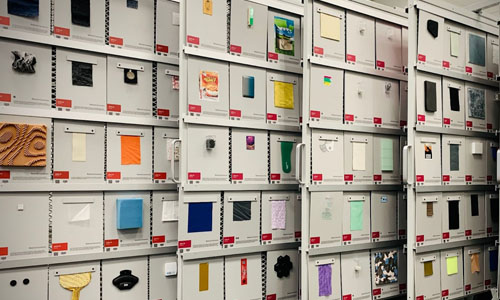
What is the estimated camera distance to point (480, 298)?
359 cm

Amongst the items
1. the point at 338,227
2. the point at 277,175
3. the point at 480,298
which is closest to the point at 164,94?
the point at 277,175

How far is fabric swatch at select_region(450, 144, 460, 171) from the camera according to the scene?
3205 millimetres

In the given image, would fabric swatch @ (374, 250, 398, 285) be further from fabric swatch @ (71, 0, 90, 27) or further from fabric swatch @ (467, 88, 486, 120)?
fabric swatch @ (71, 0, 90, 27)

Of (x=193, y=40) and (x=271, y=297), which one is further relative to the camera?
(x=271, y=297)

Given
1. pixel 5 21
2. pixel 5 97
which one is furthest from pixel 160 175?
pixel 5 21

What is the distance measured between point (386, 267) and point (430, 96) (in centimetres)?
142

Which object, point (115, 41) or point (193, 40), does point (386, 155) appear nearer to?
point (193, 40)

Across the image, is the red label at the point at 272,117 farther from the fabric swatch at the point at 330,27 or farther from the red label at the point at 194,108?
the fabric swatch at the point at 330,27

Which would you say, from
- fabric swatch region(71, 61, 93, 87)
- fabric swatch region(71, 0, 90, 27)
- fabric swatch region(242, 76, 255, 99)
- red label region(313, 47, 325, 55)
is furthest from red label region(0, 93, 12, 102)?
red label region(313, 47, 325, 55)

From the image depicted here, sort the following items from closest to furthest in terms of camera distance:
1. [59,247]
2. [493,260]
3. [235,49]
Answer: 1. [59,247]
2. [235,49]
3. [493,260]

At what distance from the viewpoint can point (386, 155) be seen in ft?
10.7

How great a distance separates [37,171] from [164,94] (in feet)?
3.41

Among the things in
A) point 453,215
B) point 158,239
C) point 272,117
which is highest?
point 272,117

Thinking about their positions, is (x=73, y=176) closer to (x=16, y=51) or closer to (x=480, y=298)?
(x=16, y=51)
